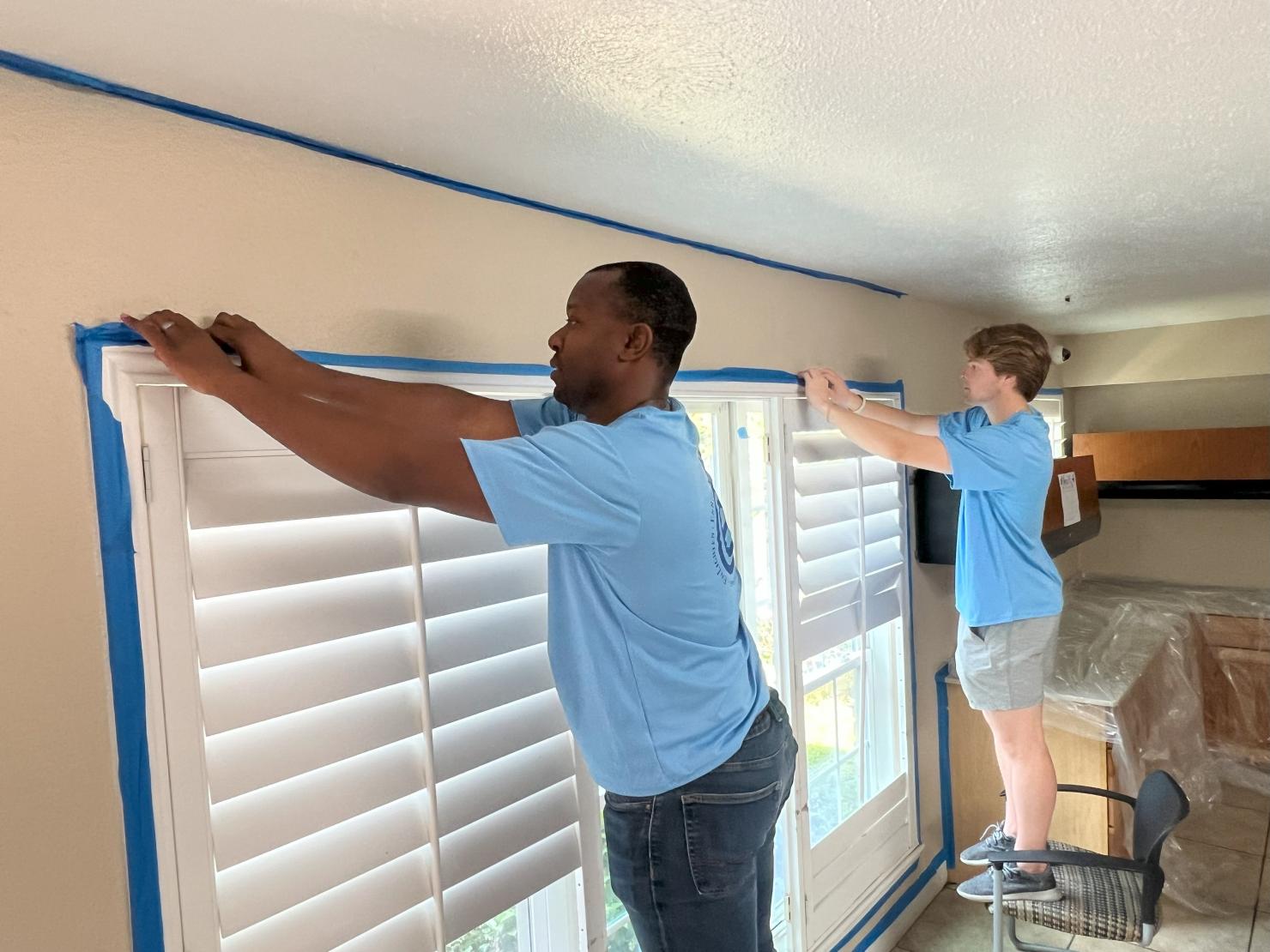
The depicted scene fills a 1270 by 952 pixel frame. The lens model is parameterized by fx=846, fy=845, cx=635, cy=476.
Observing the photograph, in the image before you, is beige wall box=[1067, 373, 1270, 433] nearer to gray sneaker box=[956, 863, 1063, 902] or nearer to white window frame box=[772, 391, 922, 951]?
white window frame box=[772, 391, 922, 951]

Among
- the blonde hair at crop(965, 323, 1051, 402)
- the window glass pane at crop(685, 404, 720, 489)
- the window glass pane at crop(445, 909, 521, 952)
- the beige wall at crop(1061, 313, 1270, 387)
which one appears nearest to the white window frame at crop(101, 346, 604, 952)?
the window glass pane at crop(445, 909, 521, 952)

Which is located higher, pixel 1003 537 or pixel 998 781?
pixel 1003 537

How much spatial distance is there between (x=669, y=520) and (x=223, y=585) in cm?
55

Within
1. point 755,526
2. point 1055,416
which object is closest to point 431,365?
point 755,526

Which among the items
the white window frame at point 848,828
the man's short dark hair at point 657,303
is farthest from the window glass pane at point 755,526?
the man's short dark hair at point 657,303

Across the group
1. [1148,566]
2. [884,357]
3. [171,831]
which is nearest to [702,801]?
[171,831]

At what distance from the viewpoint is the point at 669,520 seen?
110cm

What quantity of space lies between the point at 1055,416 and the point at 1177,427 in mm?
597

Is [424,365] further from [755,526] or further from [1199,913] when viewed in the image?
[1199,913]

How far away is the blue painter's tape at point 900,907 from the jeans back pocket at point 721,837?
5.05ft

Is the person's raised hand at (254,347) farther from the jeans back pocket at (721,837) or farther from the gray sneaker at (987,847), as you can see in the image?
the gray sneaker at (987,847)

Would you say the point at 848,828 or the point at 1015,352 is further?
the point at 848,828

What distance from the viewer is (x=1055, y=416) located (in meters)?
4.36

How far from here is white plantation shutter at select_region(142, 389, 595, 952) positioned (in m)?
0.99
